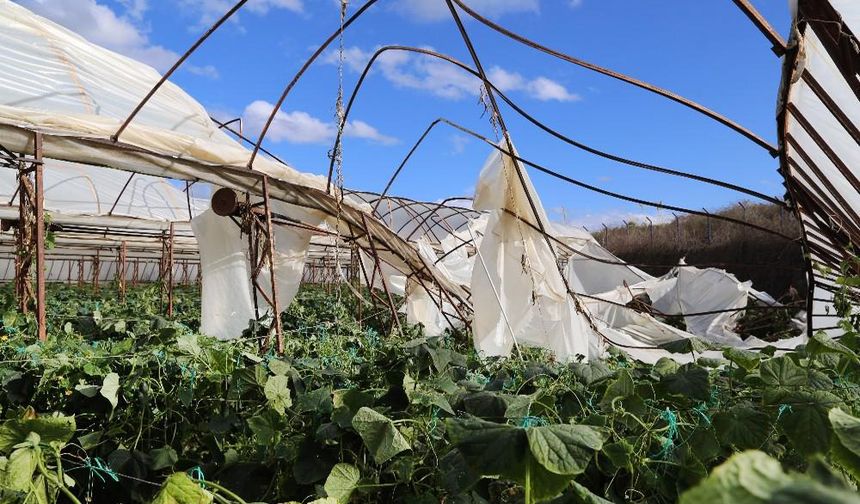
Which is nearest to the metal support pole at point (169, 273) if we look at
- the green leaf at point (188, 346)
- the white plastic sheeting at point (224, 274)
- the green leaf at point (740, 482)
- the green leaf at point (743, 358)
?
the white plastic sheeting at point (224, 274)

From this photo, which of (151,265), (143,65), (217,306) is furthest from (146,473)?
(151,265)

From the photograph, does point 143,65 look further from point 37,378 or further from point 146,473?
point 146,473

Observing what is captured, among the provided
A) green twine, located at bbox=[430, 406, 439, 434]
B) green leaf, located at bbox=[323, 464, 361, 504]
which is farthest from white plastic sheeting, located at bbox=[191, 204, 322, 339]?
green leaf, located at bbox=[323, 464, 361, 504]

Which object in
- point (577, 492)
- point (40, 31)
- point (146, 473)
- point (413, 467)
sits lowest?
point (146, 473)

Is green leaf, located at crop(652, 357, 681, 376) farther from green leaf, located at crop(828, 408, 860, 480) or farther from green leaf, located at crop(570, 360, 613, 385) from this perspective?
green leaf, located at crop(828, 408, 860, 480)

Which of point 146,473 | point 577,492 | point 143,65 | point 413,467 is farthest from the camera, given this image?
point 143,65

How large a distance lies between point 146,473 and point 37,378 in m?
0.87

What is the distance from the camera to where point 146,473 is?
2195 mm

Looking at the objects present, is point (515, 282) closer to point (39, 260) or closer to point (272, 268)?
point (272, 268)

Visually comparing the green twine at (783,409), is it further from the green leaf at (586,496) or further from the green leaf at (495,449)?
the green leaf at (495,449)

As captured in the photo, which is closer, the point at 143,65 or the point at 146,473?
the point at 146,473

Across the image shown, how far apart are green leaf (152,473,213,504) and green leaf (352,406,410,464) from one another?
0.52m

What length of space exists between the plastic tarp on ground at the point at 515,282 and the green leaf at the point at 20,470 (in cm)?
427

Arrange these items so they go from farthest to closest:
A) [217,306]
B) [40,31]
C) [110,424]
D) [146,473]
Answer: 1. [40,31]
2. [217,306]
3. [110,424]
4. [146,473]
